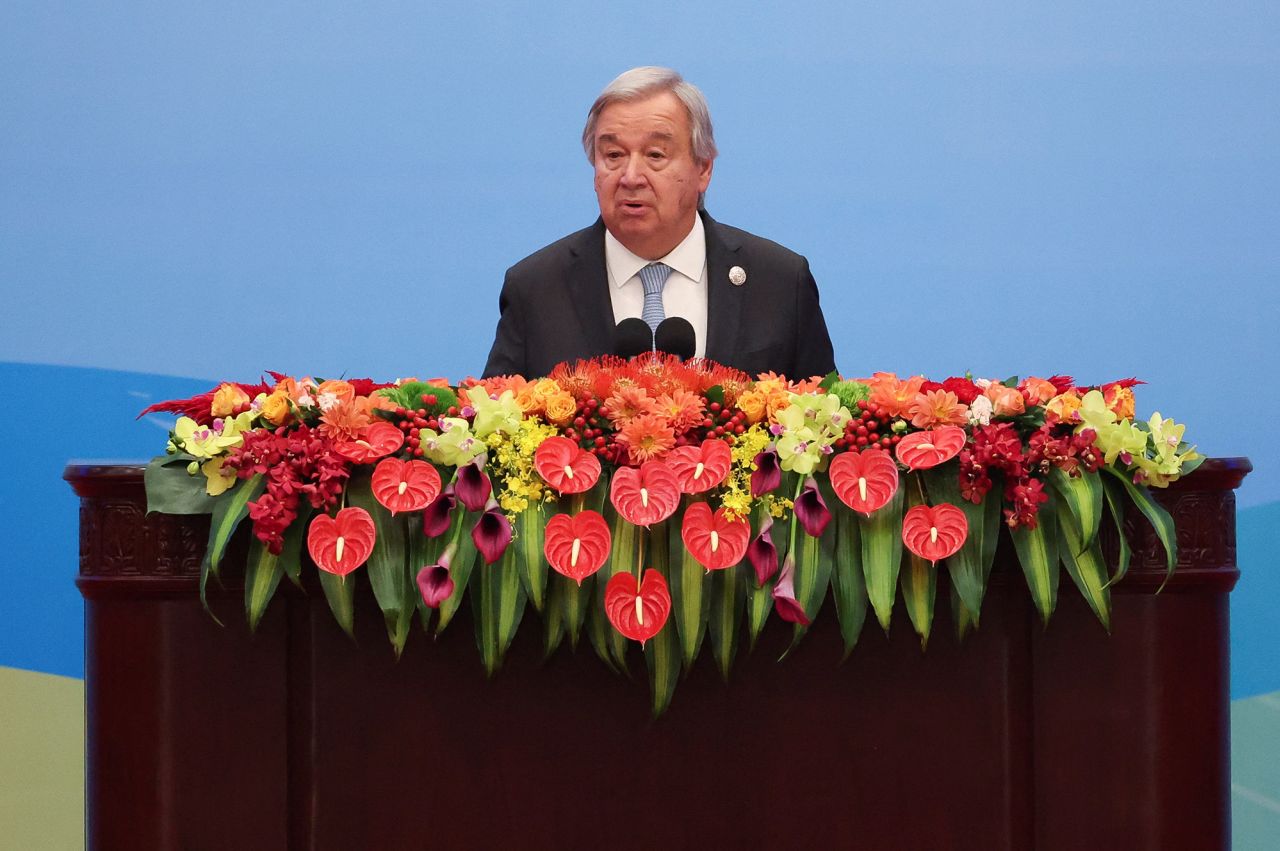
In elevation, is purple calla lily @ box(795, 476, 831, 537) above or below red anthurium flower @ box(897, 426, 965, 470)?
below

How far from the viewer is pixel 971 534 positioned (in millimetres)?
1574

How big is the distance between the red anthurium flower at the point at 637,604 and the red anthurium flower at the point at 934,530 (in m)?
0.26

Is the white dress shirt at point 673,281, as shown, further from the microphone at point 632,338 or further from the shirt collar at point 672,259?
the microphone at point 632,338

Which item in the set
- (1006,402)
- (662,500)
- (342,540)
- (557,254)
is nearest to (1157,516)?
(1006,402)

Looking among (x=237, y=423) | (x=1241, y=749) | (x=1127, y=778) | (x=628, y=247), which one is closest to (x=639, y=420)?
(x=237, y=423)

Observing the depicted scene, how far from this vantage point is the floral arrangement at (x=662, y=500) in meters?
1.55

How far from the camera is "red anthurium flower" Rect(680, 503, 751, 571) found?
5.07ft

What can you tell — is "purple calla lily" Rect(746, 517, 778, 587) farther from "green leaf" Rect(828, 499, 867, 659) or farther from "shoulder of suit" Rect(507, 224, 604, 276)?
"shoulder of suit" Rect(507, 224, 604, 276)

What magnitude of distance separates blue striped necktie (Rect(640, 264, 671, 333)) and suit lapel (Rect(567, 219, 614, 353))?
0.06m

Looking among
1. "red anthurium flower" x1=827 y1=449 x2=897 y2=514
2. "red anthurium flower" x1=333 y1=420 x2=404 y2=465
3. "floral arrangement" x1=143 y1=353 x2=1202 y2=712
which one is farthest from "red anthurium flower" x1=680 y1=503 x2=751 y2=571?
"red anthurium flower" x1=333 y1=420 x2=404 y2=465

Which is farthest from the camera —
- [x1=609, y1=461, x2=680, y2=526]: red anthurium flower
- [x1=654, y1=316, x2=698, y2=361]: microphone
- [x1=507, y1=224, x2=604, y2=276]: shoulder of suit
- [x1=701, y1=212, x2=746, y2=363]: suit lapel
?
[x1=507, y1=224, x2=604, y2=276]: shoulder of suit

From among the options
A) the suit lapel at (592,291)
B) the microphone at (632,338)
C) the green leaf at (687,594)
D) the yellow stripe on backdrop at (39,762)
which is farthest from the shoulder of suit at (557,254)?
the yellow stripe on backdrop at (39,762)

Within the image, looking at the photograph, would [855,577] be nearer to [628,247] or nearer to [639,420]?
[639,420]

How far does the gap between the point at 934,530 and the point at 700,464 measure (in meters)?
0.25
